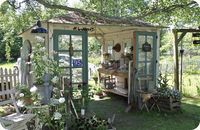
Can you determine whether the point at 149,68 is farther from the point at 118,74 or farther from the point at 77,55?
the point at 77,55

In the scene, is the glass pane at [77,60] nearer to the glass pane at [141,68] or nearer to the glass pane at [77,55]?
the glass pane at [77,55]

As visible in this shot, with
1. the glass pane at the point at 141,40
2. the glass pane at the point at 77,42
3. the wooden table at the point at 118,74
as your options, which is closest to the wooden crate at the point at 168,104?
the wooden table at the point at 118,74

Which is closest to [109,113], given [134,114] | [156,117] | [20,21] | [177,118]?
[134,114]

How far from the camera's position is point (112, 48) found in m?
9.52

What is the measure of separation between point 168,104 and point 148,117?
2.27 ft

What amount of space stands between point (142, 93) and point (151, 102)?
38 cm

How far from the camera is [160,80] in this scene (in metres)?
7.39

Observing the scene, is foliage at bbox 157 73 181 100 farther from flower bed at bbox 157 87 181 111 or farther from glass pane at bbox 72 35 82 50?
glass pane at bbox 72 35 82 50

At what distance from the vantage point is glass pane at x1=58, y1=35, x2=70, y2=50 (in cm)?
634

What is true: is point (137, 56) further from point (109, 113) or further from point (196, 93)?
point (196, 93)

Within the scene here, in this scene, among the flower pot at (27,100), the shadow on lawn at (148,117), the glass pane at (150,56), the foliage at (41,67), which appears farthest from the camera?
the glass pane at (150,56)

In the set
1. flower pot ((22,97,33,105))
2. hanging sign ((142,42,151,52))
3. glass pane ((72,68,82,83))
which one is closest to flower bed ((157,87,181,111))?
hanging sign ((142,42,151,52))

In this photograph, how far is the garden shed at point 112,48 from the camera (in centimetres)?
616

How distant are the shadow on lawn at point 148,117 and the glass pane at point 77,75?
30.3 inches
